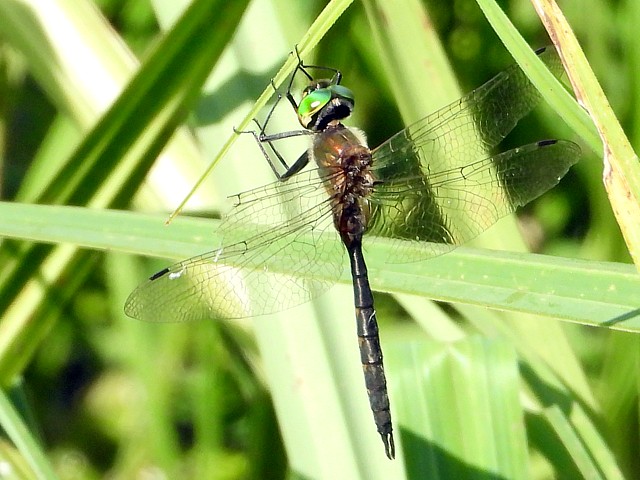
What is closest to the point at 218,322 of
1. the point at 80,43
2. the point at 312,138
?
the point at 312,138

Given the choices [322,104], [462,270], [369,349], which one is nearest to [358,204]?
[322,104]

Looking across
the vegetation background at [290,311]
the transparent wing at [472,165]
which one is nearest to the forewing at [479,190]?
the transparent wing at [472,165]

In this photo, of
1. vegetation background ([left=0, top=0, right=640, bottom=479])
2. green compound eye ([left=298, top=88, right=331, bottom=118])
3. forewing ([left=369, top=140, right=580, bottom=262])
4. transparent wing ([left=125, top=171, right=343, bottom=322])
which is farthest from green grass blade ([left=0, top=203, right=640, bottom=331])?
green compound eye ([left=298, top=88, right=331, bottom=118])

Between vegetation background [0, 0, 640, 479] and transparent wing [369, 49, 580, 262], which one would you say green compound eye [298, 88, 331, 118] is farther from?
transparent wing [369, 49, 580, 262]

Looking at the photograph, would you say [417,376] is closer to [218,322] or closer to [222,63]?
[222,63]

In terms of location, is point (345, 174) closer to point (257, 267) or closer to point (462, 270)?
point (257, 267)
